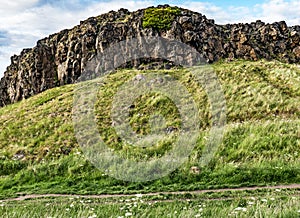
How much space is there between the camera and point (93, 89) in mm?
28797

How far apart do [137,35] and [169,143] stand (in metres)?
22.9

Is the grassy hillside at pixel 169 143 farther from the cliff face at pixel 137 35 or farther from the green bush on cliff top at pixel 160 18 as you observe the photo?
the green bush on cliff top at pixel 160 18

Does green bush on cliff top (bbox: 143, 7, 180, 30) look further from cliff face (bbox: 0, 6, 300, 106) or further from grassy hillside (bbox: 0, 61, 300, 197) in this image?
grassy hillside (bbox: 0, 61, 300, 197)

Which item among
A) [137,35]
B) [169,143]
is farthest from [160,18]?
[169,143]

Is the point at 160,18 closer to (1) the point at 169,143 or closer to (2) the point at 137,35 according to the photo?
(2) the point at 137,35

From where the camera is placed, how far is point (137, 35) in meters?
37.9

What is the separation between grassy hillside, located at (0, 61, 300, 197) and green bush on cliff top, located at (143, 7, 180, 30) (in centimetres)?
899

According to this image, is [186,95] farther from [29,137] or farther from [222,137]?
[29,137]

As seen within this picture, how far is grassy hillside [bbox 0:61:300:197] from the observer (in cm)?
1298

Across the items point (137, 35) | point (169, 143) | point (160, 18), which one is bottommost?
point (169, 143)

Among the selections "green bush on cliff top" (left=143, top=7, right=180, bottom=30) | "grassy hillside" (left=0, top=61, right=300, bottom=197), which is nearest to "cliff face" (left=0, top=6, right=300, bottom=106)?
"green bush on cliff top" (left=143, top=7, right=180, bottom=30)

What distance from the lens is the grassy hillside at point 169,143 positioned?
1298cm

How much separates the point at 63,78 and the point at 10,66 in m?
14.5

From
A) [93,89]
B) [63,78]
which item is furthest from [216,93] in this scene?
[63,78]
